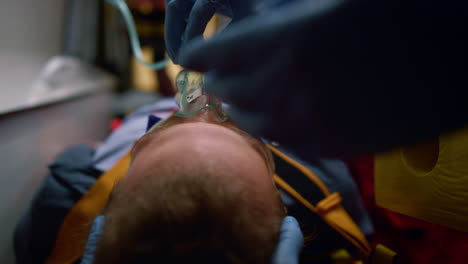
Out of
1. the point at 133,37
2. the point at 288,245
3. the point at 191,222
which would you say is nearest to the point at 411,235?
the point at 288,245

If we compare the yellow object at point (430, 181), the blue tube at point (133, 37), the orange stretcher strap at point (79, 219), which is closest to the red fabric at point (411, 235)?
the yellow object at point (430, 181)

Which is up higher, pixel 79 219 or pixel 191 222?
pixel 191 222

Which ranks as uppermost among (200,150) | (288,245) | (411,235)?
(200,150)

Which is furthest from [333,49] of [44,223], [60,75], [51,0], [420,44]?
[51,0]

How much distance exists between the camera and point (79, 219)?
0.53m

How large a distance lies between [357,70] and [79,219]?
0.51 metres

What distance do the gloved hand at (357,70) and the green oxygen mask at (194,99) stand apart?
0.49ft

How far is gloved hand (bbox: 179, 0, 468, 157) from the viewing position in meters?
0.25

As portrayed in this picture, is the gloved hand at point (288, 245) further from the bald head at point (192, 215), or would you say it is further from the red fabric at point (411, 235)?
the red fabric at point (411, 235)

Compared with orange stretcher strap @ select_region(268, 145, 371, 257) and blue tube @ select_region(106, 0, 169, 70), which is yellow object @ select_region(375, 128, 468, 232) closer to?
orange stretcher strap @ select_region(268, 145, 371, 257)

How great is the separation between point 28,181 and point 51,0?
67 cm

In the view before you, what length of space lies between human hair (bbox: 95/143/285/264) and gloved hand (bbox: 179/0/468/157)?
90 millimetres

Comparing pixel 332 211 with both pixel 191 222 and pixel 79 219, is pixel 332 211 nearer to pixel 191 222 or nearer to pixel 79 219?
pixel 191 222

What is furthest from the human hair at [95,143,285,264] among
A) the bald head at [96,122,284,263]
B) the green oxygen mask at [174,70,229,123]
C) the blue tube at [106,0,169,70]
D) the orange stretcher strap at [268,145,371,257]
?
the blue tube at [106,0,169,70]
